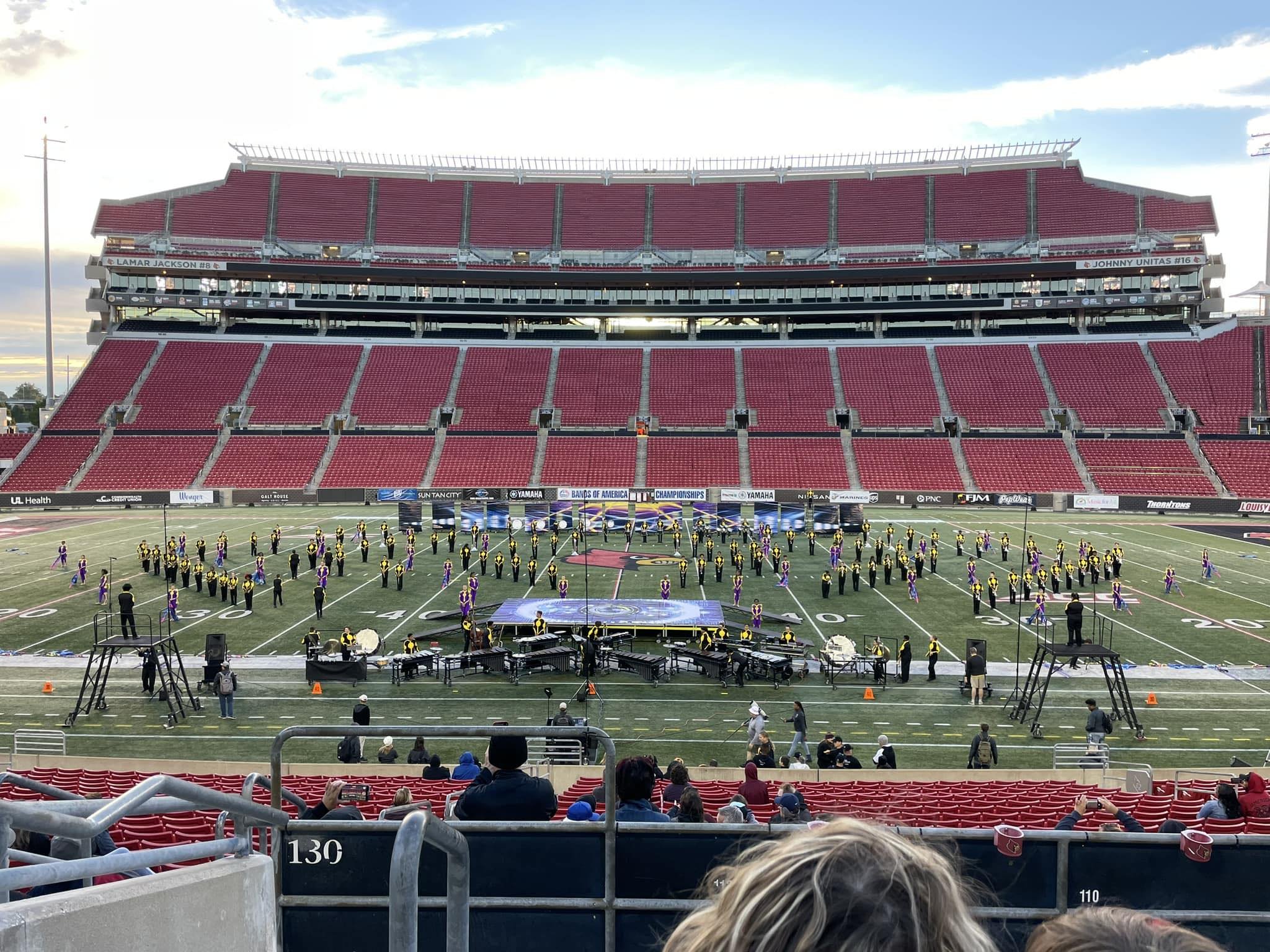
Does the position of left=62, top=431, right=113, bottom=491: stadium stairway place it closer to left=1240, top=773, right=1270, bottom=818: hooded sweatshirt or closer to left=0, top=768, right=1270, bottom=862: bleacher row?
left=0, top=768, right=1270, bottom=862: bleacher row

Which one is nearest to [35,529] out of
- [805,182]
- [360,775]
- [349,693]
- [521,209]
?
[349,693]

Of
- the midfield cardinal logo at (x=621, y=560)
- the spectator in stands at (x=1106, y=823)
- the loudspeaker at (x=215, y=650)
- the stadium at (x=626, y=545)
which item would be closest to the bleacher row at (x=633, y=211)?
the stadium at (x=626, y=545)

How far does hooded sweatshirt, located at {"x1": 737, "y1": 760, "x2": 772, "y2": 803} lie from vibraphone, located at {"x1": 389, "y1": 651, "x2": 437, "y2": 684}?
12.3 meters

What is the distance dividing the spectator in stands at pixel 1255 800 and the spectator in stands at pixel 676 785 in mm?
4977

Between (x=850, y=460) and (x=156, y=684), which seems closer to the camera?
(x=156, y=684)

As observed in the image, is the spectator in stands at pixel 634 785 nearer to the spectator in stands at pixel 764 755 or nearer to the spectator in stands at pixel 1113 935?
the spectator in stands at pixel 1113 935

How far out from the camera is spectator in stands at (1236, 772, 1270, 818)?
26.9 ft

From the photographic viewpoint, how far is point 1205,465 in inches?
2098

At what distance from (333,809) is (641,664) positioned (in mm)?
14621

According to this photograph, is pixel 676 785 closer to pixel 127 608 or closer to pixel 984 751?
pixel 984 751

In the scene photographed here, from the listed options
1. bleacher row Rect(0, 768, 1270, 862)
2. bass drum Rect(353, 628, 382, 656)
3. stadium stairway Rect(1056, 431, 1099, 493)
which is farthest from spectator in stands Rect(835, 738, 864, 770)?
stadium stairway Rect(1056, 431, 1099, 493)

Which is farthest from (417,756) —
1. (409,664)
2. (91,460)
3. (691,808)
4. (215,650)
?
(91,460)

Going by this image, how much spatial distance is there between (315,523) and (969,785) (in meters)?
38.0

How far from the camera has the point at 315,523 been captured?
4375cm
